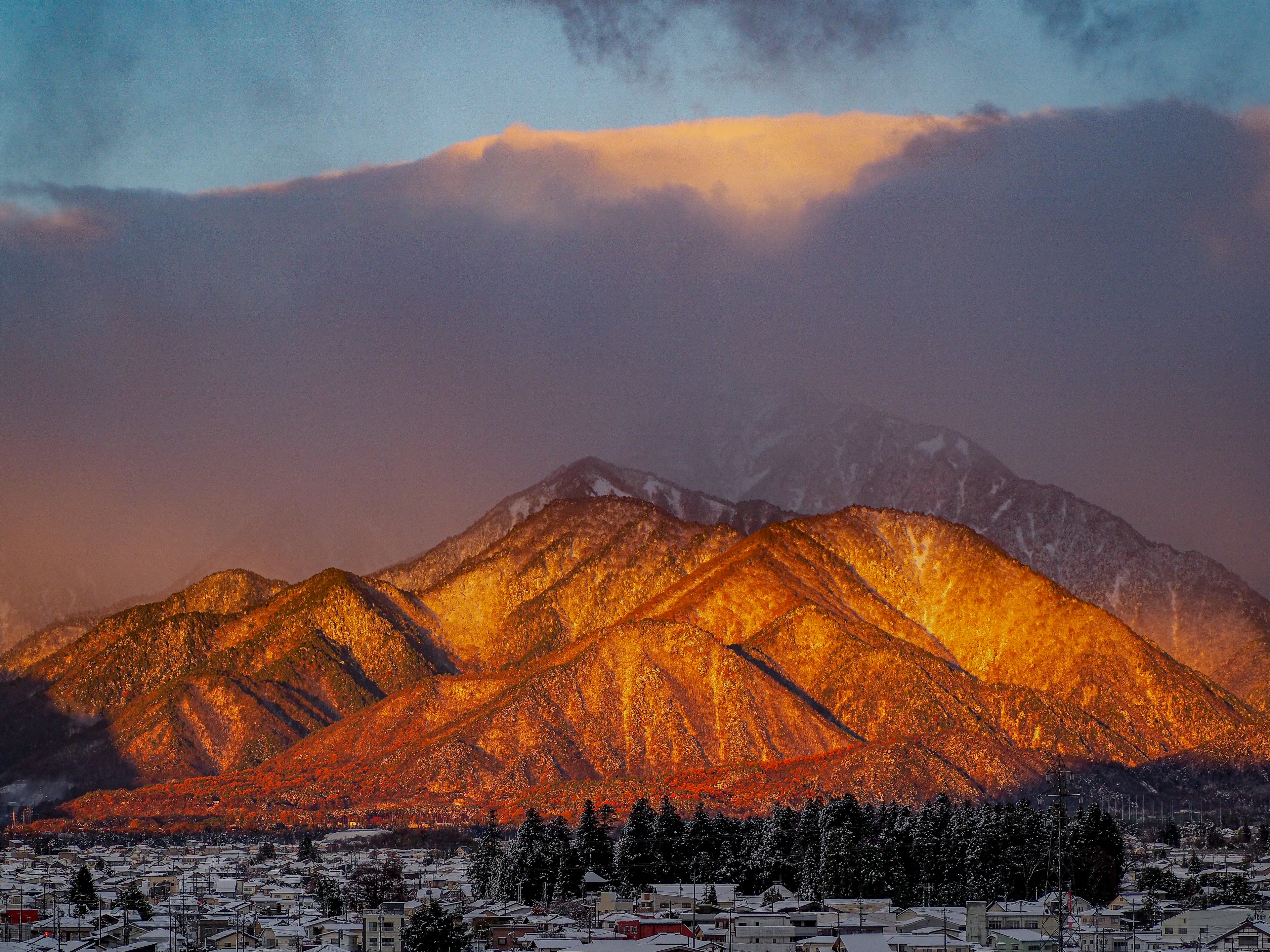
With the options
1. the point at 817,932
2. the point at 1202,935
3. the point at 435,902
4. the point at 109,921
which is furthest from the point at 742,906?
the point at 109,921

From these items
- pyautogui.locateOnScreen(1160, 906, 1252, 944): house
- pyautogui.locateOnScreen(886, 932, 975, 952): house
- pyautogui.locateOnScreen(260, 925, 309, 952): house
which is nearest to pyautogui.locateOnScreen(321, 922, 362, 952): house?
pyautogui.locateOnScreen(260, 925, 309, 952): house

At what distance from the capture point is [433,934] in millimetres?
165750

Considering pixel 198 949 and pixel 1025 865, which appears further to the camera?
pixel 1025 865

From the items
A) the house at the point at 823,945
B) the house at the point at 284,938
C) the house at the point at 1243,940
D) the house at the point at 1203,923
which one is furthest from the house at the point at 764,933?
the house at the point at 284,938

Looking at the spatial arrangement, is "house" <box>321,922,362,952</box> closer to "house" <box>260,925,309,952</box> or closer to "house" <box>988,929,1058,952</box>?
"house" <box>260,925,309,952</box>

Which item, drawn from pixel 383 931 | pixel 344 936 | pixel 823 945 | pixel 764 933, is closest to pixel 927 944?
pixel 823 945

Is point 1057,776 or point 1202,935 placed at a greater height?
point 1057,776

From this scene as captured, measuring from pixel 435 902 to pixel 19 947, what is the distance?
1300 inches

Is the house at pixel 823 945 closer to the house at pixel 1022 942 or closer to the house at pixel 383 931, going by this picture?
the house at pixel 1022 942

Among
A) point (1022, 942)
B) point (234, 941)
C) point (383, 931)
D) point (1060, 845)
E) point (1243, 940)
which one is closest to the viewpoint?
point (1022, 942)

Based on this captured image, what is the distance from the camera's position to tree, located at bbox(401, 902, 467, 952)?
16550 cm

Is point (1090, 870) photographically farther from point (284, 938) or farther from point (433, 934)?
point (284, 938)

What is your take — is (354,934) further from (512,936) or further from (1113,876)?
(1113,876)

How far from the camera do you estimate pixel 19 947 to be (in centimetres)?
16450
